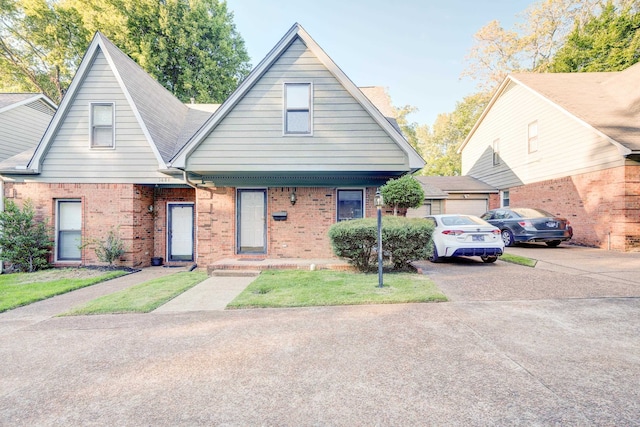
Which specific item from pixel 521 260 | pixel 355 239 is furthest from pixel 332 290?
pixel 521 260

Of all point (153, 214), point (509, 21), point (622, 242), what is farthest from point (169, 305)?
point (509, 21)

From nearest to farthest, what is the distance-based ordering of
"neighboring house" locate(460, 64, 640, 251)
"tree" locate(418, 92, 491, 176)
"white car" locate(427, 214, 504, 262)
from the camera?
"white car" locate(427, 214, 504, 262) → "neighboring house" locate(460, 64, 640, 251) → "tree" locate(418, 92, 491, 176)

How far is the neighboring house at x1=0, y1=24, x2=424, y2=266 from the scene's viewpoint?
8.31 metres

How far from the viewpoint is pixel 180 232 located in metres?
10.4

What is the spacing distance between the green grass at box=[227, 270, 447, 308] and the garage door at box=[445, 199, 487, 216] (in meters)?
14.1

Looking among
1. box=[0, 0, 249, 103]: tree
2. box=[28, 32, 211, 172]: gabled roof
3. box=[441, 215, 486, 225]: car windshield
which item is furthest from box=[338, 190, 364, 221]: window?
box=[0, 0, 249, 103]: tree

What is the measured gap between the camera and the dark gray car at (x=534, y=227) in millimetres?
10578

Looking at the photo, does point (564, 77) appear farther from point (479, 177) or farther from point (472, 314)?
point (472, 314)

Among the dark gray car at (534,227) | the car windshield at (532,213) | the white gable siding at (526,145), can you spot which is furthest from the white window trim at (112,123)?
the white gable siding at (526,145)

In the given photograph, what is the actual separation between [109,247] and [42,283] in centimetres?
203

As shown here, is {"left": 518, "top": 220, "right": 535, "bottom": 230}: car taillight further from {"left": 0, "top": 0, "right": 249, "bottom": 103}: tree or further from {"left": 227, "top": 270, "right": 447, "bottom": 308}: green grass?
{"left": 0, "top": 0, "right": 249, "bottom": 103}: tree

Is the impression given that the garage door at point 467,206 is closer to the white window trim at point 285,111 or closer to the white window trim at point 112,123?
the white window trim at point 285,111

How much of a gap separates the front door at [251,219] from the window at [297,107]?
2.30m

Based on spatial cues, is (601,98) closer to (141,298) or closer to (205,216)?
(205,216)
